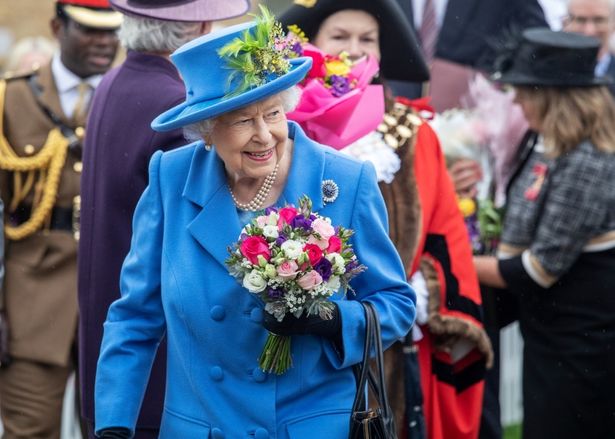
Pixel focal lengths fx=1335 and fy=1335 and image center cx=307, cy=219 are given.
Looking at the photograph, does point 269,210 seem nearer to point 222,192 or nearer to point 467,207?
point 222,192

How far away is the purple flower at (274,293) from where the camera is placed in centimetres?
352

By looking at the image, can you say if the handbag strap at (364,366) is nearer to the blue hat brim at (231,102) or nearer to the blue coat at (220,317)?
the blue coat at (220,317)

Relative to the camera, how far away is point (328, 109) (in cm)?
496

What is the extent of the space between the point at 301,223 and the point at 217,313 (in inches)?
16.4

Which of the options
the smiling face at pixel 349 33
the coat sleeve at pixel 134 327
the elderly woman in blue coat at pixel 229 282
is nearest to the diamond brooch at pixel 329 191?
the elderly woman in blue coat at pixel 229 282

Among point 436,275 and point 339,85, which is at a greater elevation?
point 339,85

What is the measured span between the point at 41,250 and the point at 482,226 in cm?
224

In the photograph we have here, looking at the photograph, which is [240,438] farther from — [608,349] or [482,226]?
[482,226]

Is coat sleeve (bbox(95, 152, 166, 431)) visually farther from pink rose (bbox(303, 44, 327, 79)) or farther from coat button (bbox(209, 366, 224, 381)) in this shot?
pink rose (bbox(303, 44, 327, 79))

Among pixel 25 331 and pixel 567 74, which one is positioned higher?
pixel 567 74

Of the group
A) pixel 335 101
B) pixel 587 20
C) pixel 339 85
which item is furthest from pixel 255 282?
pixel 587 20

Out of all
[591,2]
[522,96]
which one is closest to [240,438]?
[522,96]

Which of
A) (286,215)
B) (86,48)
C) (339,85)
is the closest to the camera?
(286,215)

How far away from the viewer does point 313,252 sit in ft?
11.5
